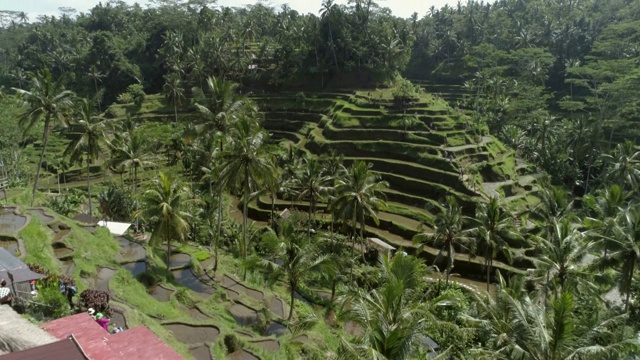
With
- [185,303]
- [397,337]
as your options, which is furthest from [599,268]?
[185,303]

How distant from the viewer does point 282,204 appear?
5534cm

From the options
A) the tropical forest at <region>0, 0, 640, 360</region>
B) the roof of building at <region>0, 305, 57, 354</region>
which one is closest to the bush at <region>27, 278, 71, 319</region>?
the tropical forest at <region>0, 0, 640, 360</region>

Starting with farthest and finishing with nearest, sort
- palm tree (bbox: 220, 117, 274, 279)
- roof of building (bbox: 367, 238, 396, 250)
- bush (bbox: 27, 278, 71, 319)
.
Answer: roof of building (bbox: 367, 238, 396, 250), palm tree (bbox: 220, 117, 274, 279), bush (bbox: 27, 278, 71, 319)

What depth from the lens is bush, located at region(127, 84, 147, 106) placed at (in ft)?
277

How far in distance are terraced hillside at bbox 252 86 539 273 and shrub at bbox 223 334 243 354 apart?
25746mm

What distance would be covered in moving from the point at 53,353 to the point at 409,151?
5256cm

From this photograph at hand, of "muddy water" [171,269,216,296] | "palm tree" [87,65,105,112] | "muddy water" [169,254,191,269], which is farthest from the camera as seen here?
"palm tree" [87,65,105,112]

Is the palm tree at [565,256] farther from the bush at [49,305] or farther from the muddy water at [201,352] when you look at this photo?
the bush at [49,305]

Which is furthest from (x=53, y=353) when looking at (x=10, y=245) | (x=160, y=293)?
(x=160, y=293)

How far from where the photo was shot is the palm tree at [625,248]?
27406 millimetres

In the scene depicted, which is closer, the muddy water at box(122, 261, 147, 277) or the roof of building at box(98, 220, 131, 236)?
the muddy water at box(122, 261, 147, 277)

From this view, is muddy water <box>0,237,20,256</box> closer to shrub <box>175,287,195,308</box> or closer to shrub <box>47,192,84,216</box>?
shrub <box>175,287,195,308</box>

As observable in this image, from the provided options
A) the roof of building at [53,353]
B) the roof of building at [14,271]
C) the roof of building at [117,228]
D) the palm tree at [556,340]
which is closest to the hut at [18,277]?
the roof of building at [14,271]

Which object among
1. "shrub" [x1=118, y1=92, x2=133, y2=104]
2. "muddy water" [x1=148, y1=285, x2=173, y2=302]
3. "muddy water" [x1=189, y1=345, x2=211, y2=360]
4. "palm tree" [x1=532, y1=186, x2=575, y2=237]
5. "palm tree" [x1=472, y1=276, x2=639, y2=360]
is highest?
"shrub" [x1=118, y1=92, x2=133, y2=104]
